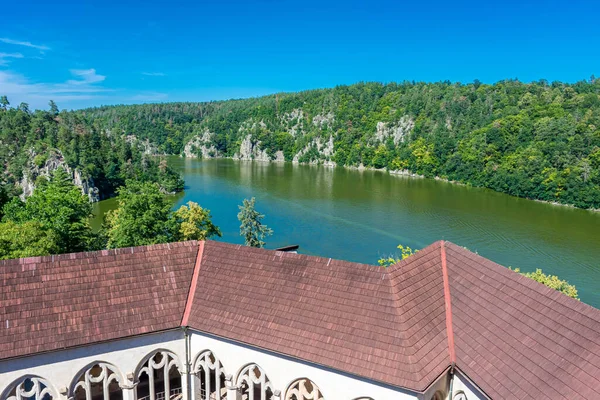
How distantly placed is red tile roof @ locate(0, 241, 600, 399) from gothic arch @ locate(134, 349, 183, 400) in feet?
Answer: 3.84

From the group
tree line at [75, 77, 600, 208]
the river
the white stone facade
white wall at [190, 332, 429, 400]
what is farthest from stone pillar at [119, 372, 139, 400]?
tree line at [75, 77, 600, 208]

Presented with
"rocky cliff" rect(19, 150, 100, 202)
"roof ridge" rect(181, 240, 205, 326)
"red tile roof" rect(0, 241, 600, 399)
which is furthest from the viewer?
"rocky cliff" rect(19, 150, 100, 202)

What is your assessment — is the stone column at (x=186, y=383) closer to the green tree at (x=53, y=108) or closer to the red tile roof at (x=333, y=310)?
the red tile roof at (x=333, y=310)

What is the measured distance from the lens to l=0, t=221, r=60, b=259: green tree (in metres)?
20.7

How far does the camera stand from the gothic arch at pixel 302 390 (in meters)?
12.2

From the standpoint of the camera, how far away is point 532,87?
12375cm

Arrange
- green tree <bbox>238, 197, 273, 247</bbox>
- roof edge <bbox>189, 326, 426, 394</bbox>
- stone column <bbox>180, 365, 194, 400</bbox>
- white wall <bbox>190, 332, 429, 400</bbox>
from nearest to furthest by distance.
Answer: roof edge <bbox>189, 326, 426, 394</bbox>
white wall <bbox>190, 332, 429, 400</bbox>
stone column <bbox>180, 365, 194, 400</bbox>
green tree <bbox>238, 197, 273, 247</bbox>

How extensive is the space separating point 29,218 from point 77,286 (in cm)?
1755

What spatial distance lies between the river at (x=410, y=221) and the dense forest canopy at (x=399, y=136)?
8.58m

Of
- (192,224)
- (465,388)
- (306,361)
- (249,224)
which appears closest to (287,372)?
(306,361)

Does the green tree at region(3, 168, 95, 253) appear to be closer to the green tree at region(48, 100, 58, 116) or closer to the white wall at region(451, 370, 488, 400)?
the white wall at region(451, 370, 488, 400)

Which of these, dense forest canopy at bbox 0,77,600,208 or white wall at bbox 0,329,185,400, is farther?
dense forest canopy at bbox 0,77,600,208

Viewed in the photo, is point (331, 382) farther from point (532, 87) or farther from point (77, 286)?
point (532, 87)

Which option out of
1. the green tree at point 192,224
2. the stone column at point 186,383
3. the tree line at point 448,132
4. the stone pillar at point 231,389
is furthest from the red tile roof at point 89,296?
the tree line at point 448,132
